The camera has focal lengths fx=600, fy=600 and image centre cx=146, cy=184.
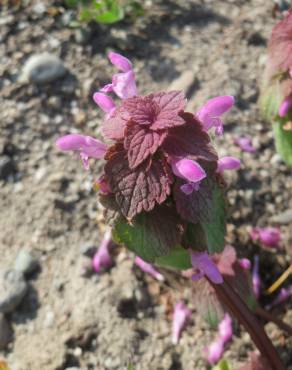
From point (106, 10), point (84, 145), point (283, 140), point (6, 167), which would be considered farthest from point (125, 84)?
point (106, 10)

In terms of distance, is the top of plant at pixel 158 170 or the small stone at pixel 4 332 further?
the small stone at pixel 4 332

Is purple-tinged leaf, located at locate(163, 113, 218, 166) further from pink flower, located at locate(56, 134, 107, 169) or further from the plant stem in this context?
the plant stem

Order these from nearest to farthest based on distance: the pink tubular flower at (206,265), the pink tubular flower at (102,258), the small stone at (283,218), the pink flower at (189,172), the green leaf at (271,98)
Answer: the pink flower at (189,172) → the pink tubular flower at (206,265) → the green leaf at (271,98) → the pink tubular flower at (102,258) → the small stone at (283,218)

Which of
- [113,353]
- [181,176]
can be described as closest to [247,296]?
[113,353]

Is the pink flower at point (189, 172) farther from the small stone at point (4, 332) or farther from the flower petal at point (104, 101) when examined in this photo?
the small stone at point (4, 332)

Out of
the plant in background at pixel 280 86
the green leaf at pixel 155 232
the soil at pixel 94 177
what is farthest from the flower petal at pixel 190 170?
the soil at pixel 94 177

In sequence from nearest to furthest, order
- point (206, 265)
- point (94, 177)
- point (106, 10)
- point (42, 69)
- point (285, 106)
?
point (206, 265)
point (285, 106)
point (94, 177)
point (42, 69)
point (106, 10)

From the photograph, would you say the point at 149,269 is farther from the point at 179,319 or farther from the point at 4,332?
the point at 4,332
